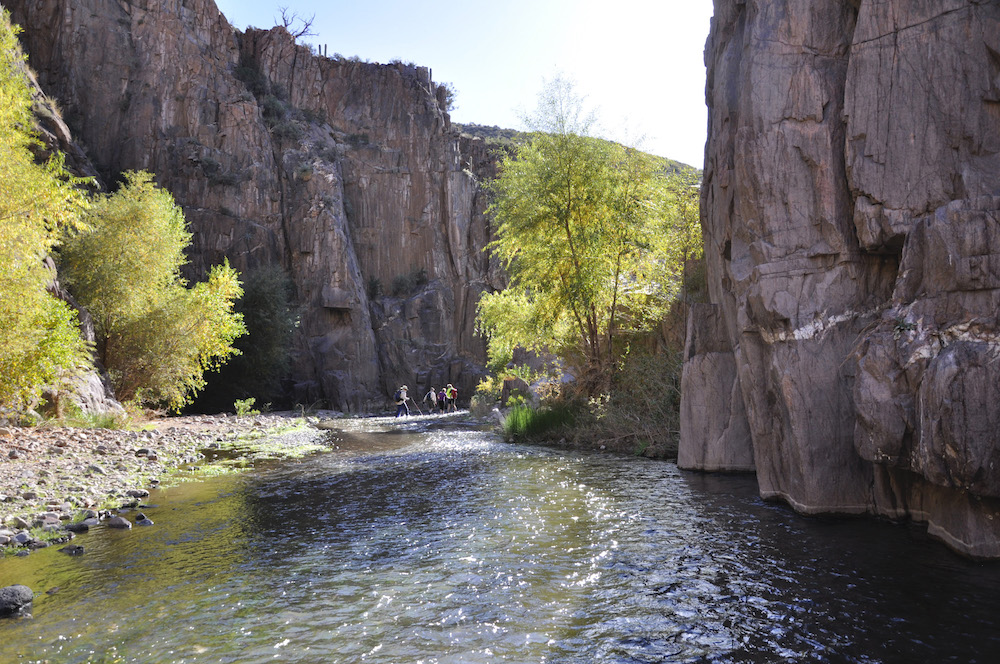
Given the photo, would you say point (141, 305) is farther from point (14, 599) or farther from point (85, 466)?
point (14, 599)

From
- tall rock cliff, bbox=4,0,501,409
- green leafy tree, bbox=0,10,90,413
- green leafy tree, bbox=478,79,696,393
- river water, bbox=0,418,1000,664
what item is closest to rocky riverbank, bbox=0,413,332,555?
river water, bbox=0,418,1000,664

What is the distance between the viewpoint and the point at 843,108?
8172 mm

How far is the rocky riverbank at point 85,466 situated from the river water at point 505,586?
62 centimetres

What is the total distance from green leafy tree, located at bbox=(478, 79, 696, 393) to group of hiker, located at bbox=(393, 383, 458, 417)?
663 inches

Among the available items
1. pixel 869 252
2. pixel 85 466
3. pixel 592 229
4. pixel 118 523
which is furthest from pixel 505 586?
pixel 592 229

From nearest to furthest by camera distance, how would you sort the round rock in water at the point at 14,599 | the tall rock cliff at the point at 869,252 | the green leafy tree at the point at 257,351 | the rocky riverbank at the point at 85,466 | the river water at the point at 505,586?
the river water at the point at 505,586
the round rock in water at the point at 14,599
the tall rock cliff at the point at 869,252
the rocky riverbank at the point at 85,466
the green leafy tree at the point at 257,351

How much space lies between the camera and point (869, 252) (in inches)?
309

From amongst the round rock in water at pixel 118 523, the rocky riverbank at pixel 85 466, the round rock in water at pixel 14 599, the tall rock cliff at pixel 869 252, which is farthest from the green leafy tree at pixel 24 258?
the tall rock cliff at pixel 869 252

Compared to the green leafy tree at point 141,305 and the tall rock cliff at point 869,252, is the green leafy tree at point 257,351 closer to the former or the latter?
the green leafy tree at point 141,305

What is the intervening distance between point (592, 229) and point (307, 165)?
34.5 m

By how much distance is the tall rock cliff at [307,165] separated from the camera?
39156mm

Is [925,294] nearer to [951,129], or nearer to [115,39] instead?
[951,129]

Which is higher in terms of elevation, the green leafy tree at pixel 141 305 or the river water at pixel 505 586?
the green leafy tree at pixel 141 305

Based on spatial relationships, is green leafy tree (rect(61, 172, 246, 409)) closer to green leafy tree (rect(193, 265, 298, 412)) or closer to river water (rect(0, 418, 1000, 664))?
green leafy tree (rect(193, 265, 298, 412))
